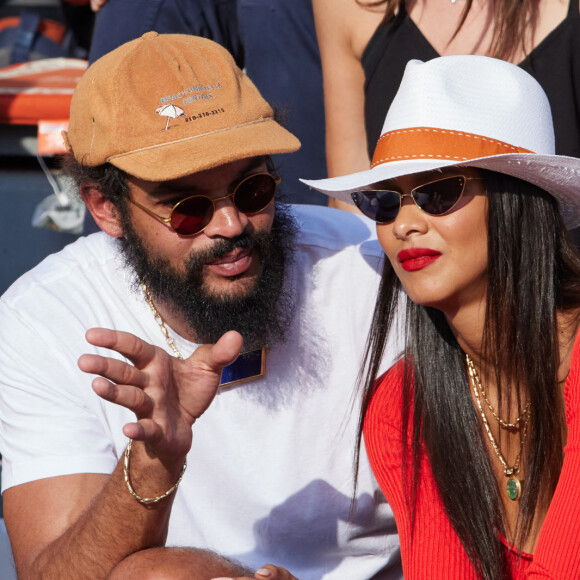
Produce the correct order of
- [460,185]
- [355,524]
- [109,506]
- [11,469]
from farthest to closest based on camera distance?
1. [355,524]
2. [11,469]
3. [109,506]
4. [460,185]

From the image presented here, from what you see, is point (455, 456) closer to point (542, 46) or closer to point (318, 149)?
point (542, 46)

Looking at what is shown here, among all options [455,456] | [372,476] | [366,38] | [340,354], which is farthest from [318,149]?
[455,456]

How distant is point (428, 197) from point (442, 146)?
0.12m

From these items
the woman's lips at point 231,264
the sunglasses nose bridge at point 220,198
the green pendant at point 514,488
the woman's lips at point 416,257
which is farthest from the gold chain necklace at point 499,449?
the sunglasses nose bridge at point 220,198

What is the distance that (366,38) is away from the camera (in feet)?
10.0

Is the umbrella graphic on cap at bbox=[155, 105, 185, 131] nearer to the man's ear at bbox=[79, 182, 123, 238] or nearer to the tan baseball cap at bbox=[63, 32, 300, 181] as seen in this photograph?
the tan baseball cap at bbox=[63, 32, 300, 181]

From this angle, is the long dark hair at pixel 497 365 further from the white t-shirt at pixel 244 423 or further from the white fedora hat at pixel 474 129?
the white t-shirt at pixel 244 423

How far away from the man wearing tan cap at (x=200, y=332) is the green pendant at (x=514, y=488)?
50 centimetres

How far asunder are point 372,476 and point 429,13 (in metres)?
1.42

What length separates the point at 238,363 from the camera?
9.28ft

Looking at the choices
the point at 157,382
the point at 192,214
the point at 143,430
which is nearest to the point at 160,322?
the point at 192,214

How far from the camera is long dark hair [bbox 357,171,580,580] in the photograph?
2289 mm

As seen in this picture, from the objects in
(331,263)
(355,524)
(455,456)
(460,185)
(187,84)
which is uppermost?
(187,84)

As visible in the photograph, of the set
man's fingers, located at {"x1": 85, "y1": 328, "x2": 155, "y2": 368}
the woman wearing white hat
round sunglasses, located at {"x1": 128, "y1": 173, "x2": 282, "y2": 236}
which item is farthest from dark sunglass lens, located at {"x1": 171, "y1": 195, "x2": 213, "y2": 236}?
man's fingers, located at {"x1": 85, "y1": 328, "x2": 155, "y2": 368}
